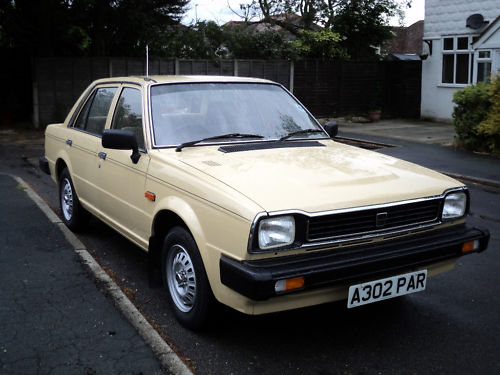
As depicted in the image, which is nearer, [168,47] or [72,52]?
[72,52]

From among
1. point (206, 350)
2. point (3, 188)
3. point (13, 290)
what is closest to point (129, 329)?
A: point (206, 350)

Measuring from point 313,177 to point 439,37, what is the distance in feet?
60.8

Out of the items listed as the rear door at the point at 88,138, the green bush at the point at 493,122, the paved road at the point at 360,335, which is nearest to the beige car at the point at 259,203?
the rear door at the point at 88,138

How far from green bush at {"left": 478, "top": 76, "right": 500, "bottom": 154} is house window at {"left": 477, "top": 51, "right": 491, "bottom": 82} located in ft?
21.7

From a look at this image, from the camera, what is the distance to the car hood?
3475 mm

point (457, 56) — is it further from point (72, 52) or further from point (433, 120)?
point (72, 52)

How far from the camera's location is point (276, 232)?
11.0 ft

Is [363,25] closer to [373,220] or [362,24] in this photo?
[362,24]

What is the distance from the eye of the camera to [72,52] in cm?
1841

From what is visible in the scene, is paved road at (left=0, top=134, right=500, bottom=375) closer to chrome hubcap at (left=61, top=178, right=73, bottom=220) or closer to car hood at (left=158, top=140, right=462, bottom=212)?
car hood at (left=158, top=140, right=462, bottom=212)

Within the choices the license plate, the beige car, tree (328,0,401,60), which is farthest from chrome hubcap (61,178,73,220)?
tree (328,0,401,60)

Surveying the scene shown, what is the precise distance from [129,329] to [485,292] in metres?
2.95

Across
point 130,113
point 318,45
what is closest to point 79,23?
point 318,45

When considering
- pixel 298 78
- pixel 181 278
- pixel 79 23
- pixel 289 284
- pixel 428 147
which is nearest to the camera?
pixel 289 284
